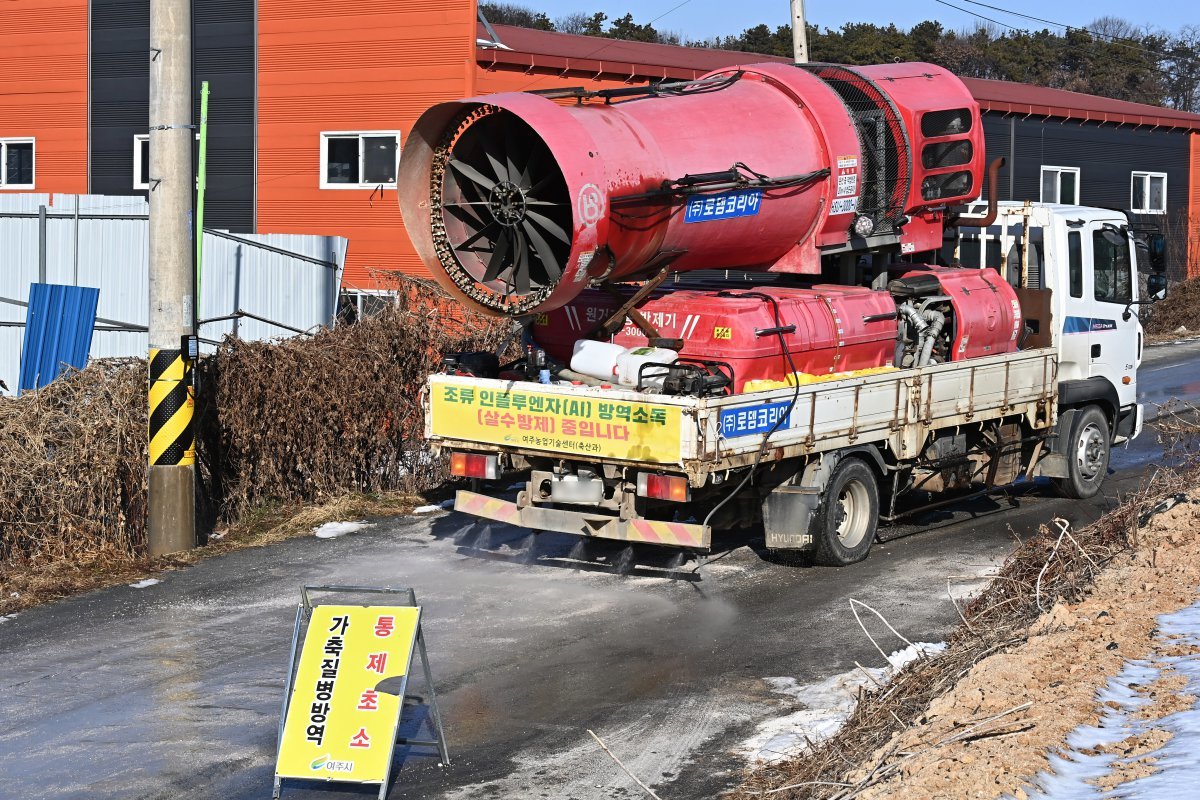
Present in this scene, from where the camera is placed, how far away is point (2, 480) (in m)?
11.3

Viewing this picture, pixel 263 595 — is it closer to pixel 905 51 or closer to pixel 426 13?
pixel 426 13

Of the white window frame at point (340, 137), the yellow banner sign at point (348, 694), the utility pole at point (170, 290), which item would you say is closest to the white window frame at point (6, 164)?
the white window frame at point (340, 137)

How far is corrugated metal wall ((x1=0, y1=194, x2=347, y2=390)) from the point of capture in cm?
1938

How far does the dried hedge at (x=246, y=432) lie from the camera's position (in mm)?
11555

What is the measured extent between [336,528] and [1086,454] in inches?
292

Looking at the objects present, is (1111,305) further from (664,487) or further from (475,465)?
(475,465)

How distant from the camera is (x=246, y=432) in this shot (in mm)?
13125

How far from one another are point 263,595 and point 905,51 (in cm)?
5825

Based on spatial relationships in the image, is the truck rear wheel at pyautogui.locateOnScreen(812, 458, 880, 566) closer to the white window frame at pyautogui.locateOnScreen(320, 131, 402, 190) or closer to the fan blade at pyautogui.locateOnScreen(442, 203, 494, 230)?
the fan blade at pyautogui.locateOnScreen(442, 203, 494, 230)

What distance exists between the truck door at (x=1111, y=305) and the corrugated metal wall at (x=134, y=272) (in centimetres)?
986

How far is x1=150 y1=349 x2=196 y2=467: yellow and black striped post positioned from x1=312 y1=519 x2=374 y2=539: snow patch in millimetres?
1463

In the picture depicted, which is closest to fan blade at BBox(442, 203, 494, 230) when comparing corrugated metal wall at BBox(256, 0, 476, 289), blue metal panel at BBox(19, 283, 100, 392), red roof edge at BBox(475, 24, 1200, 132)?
red roof edge at BBox(475, 24, 1200, 132)

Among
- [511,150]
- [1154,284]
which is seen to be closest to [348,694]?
[511,150]

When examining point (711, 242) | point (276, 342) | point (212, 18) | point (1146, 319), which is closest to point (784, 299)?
point (711, 242)
